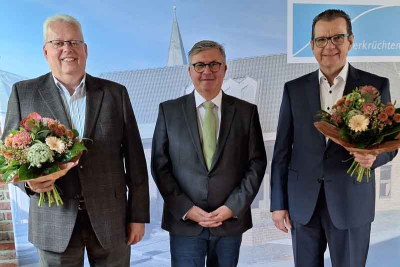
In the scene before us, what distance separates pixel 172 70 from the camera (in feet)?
9.33

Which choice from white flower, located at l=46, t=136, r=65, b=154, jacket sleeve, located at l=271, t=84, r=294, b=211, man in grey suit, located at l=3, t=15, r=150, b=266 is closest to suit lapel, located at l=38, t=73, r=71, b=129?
man in grey suit, located at l=3, t=15, r=150, b=266

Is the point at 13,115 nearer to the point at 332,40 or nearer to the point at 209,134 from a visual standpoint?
the point at 209,134

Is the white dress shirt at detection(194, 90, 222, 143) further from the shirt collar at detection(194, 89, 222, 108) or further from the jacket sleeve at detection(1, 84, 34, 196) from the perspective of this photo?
the jacket sleeve at detection(1, 84, 34, 196)

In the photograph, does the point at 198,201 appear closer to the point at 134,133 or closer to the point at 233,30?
the point at 134,133

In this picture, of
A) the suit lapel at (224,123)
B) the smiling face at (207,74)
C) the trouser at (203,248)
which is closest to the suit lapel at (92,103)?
the smiling face at (207,74)

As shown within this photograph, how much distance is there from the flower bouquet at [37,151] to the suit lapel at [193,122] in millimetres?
726

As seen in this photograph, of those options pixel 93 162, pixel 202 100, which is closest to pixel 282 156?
pixel 202 100

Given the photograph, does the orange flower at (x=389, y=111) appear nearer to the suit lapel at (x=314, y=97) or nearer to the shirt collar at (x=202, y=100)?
the suit lapel at (x=314, y=97)

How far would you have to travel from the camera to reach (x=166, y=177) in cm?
211

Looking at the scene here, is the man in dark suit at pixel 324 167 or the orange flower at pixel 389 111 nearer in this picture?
the orange flower at pixel 389 111

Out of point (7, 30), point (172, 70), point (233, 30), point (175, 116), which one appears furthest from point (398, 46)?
point (7, 30)

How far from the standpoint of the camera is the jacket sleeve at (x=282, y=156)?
85.8 inches

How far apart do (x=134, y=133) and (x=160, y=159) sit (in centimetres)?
26

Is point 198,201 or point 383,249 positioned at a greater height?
point 198,201
